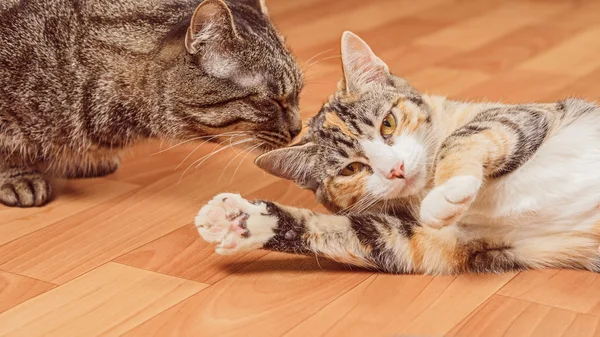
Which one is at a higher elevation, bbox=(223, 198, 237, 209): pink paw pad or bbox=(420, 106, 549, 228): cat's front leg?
bbox=(420, 106, 549, 228): cat's front leg

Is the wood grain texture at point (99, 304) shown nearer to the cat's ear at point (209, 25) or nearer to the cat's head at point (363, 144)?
the cat's head at point (363, 144)

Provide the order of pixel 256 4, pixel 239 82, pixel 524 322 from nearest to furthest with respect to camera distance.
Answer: pixel 524 322
pixel 239 82
pixel 256 4

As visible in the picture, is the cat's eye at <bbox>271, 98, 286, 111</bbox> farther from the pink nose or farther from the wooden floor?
the pink nose

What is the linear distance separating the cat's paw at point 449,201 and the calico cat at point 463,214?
23 millimetres

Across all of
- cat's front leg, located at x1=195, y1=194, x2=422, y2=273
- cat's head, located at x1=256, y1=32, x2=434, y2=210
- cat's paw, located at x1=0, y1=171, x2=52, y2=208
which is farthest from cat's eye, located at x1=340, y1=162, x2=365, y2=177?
cat's paw, located at x1=0, y1=171, x2=52, y2=208

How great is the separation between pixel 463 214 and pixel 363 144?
0.79 ft

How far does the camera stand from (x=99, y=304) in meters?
1.51

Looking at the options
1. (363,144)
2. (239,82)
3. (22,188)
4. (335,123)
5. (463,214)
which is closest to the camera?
(463,214)

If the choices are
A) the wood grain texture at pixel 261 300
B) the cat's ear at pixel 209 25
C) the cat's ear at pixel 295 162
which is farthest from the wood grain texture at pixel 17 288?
the cat's ear at pixel 209 25

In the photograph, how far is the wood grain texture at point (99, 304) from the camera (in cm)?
143

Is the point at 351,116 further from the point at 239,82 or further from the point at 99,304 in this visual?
the point at 99,304

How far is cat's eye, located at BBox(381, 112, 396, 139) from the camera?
166 centimetres

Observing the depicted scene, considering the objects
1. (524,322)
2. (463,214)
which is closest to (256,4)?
(463,214)

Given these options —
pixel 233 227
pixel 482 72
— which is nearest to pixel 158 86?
pixel 233 227
